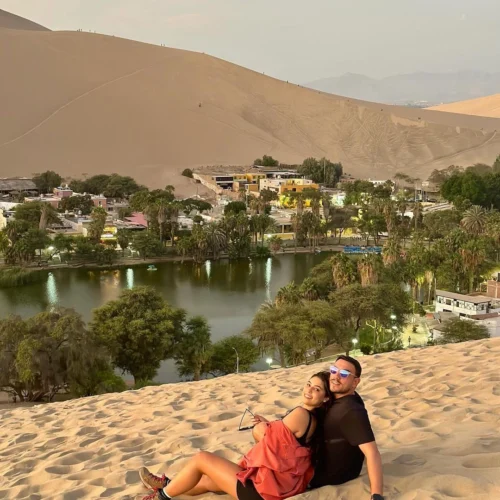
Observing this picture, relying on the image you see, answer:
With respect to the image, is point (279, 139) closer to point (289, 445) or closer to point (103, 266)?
point (103, 266)

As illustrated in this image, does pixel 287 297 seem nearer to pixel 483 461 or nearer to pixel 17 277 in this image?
pixel 17 277

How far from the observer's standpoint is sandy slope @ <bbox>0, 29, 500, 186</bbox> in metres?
86.4

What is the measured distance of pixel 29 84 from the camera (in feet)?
320

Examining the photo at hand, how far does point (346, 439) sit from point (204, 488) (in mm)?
1032

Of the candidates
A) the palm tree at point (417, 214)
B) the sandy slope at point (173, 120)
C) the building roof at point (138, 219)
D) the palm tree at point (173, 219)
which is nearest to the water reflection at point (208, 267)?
the palm tree at point (173, 219)

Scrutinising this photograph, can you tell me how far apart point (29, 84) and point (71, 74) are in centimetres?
785

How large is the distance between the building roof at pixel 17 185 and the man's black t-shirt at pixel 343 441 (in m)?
64.0

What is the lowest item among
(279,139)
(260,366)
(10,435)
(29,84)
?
(260,366)

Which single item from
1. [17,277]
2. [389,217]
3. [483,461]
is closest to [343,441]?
[483,461]

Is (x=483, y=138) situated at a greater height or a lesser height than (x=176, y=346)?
greater

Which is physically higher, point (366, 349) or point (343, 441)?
point (343, 441)

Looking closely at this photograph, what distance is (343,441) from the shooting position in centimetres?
380

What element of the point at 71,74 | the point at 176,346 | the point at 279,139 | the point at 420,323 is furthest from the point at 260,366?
the point at 71,74

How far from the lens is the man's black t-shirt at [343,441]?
3.69 m
